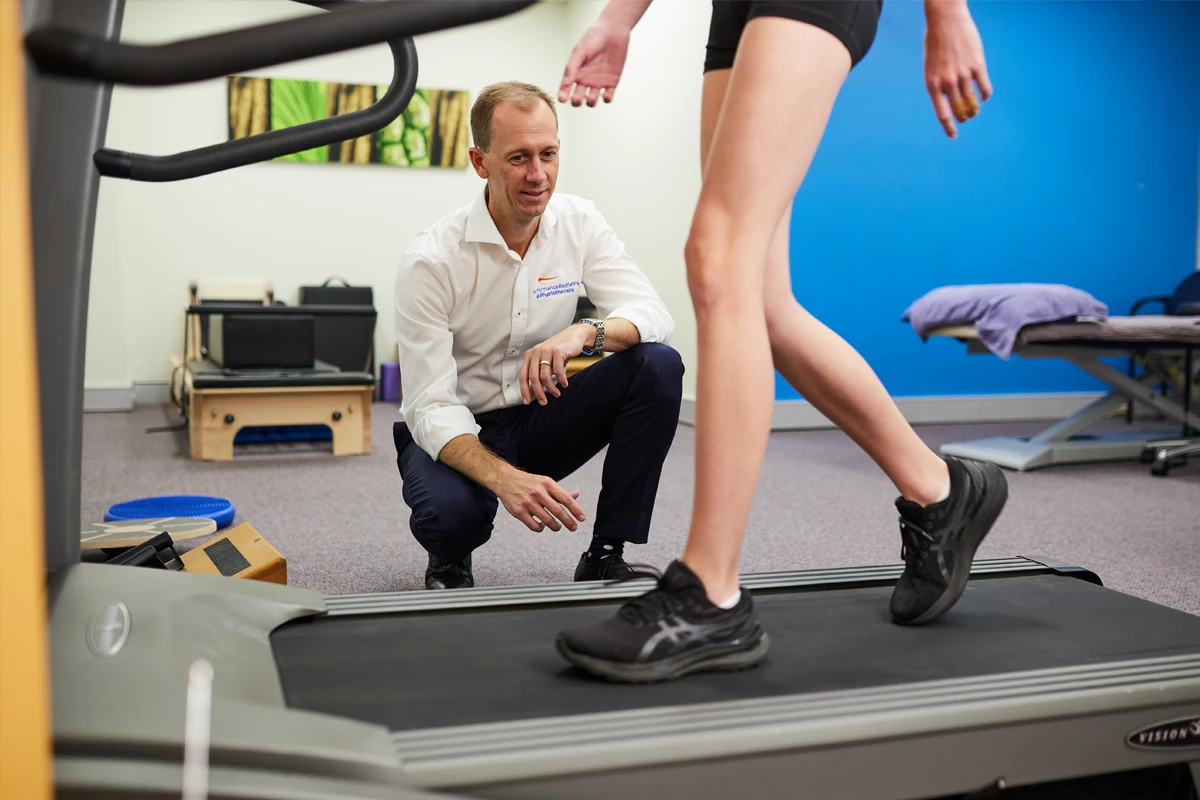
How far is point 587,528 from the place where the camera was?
108 inches

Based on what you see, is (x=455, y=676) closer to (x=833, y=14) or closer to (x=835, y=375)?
(x=835, y=375)

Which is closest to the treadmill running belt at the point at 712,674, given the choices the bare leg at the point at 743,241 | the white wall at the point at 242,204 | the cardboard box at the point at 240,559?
the bare leg at the point at 743,241

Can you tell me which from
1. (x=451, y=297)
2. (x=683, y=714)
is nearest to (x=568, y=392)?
(x=451, y=297)

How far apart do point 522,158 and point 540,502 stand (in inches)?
25.2

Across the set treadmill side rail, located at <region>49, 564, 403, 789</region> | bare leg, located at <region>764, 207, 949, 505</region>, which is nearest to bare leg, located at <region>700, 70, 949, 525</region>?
bare leg, located at <region>764, 207, 949, 505</region>

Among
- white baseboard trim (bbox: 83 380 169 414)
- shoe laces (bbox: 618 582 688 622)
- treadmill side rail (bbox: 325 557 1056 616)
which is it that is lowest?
white baseboard trim (bbox: 83 380 169 414)

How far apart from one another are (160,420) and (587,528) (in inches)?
131

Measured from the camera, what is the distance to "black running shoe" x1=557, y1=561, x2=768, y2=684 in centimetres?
106

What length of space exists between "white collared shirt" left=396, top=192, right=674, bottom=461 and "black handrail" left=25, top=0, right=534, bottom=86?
1.01m

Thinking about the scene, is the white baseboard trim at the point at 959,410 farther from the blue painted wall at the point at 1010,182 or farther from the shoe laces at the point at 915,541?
the shoe laces at the point at 915,541

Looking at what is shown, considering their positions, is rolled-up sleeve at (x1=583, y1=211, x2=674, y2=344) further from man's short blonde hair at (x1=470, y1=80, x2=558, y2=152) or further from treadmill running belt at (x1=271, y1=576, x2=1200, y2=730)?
treadmill running belt at (x1=271, y1=576, x2=1200, y2=730)

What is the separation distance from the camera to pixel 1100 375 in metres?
3.86

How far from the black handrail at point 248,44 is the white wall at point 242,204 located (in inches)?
201

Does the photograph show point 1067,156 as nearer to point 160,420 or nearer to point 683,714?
point 160,420
